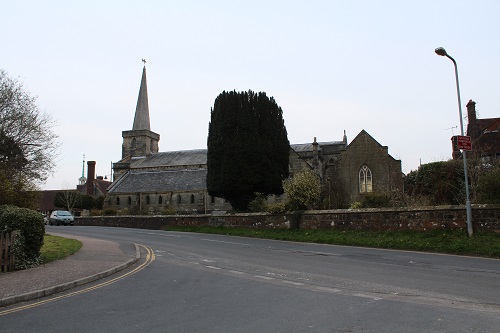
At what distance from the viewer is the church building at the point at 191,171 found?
44.7m

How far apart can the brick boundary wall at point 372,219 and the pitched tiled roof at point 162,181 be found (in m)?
31.4

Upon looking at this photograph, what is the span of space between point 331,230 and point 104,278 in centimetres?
1389

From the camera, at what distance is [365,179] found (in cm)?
4497

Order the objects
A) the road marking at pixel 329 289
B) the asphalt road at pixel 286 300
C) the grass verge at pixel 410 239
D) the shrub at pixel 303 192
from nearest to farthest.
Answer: the asphalt road at pixel 286 300 → the road marking at pixel 329 289 → the grass verge at pixel 410 239 → the shrub at pixel 303 192

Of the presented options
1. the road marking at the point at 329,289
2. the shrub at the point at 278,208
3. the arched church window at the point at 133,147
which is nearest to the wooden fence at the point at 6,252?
the road marking at the point at 329,289

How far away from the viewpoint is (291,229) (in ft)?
80.0

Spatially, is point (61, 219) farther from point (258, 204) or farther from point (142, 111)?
point (142, 111)

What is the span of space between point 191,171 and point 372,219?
48787 millimetres

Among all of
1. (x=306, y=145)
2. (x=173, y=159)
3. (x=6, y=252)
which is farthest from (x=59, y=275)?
(x=173, y=159)

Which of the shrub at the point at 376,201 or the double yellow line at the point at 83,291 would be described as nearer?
the double yellow line at the point at 83,291

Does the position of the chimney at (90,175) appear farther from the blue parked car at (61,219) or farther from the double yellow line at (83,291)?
the double yellow line at (83,291)

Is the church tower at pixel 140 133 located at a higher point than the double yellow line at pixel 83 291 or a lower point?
higher

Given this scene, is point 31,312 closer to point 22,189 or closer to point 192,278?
point 192,278

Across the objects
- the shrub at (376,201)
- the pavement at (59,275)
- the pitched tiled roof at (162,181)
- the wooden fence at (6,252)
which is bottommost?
the pavement at (59,275)
